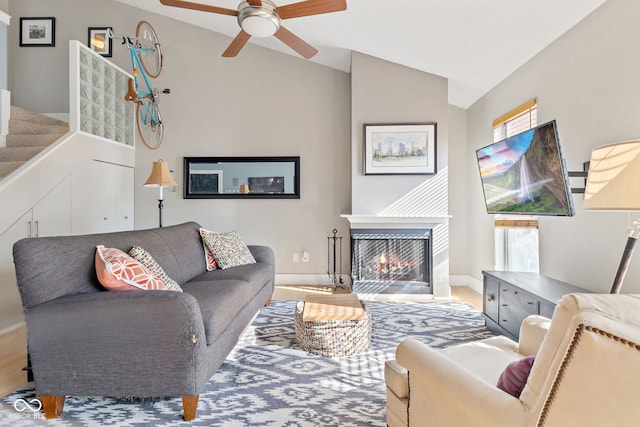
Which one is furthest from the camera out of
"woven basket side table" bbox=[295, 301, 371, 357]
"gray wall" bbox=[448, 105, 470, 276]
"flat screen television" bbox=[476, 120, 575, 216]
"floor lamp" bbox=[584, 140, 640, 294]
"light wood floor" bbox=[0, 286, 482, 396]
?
"gray wall" bbox=[448, 105, 470, 276]

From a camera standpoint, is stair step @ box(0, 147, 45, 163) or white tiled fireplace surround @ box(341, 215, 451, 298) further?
white tiled fireplace surround @ box(341, 215, 451, 298)

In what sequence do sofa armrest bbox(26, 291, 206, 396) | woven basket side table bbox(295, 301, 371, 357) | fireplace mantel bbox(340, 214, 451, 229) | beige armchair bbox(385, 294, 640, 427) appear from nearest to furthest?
beige armchair bbox(385, 294, 640, 427) < sofa armrest bbox(26, 291, 206, 396) < woven basket side table bbox(295, 301, 371, 357) < fireplace mantel bbox(340, 214, 451, 229)

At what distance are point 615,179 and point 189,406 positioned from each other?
2.17 meters

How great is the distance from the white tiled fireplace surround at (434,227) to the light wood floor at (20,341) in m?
0.20

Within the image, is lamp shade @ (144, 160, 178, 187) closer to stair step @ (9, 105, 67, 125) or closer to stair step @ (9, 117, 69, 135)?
stair step @ (9, 117, 69, 135)

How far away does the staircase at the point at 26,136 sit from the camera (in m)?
4.00

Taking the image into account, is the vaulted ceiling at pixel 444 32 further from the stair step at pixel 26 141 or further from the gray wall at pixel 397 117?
the stair step at pixel 26 141

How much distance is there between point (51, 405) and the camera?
1.71 metres

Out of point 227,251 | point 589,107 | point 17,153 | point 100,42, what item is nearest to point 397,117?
point 589,107

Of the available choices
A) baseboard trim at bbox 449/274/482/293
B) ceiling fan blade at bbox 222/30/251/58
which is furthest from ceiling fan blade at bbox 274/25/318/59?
baseboard trim at bbox 449/274/482/293

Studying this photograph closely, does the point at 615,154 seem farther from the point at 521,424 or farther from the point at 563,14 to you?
the point at 563,14

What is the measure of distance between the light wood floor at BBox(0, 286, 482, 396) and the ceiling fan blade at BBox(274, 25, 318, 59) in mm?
2598

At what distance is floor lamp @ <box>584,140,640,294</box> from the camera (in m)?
1.45

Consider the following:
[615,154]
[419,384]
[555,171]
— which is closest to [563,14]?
[555,171]
